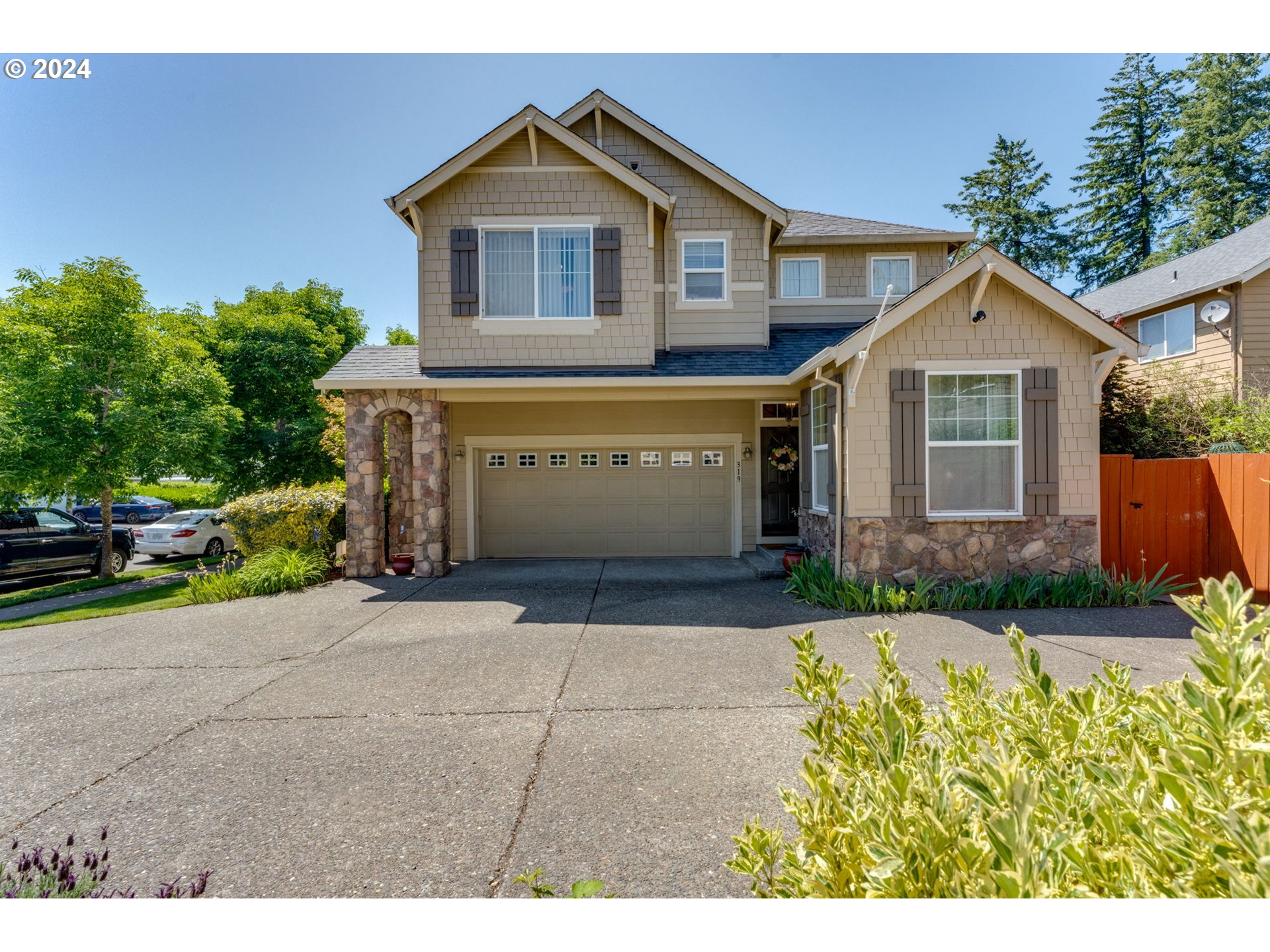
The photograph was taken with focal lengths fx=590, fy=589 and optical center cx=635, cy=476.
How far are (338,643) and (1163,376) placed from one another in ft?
48.9

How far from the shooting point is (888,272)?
11195 mm

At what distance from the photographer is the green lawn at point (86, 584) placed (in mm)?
9680

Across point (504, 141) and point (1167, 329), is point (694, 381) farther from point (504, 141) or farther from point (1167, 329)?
point (1167, 329)

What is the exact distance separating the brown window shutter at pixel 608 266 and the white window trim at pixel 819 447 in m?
3.32

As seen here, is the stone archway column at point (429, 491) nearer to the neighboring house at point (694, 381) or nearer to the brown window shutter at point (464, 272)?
the neighboring house at point (694, 381)

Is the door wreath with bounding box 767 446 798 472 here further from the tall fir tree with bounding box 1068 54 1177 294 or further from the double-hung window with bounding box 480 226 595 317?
the tall fir tree with bounding box 1068 54 1177 294

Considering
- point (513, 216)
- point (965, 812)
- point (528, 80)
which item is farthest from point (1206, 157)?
point (965, 812)

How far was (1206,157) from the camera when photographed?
72.6 ft

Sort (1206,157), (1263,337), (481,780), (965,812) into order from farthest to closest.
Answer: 1. (1206,157)
2. (1263,337)
3. (481,780)
4. (965,812)

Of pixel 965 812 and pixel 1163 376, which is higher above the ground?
pixel 1163 376

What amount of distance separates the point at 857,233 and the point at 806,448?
16.4 ft

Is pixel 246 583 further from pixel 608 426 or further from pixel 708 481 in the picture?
pixel 708 481

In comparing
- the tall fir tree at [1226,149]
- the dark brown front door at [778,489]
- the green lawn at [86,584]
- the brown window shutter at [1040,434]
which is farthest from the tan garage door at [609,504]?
the tall fir tree at [1226,149]
